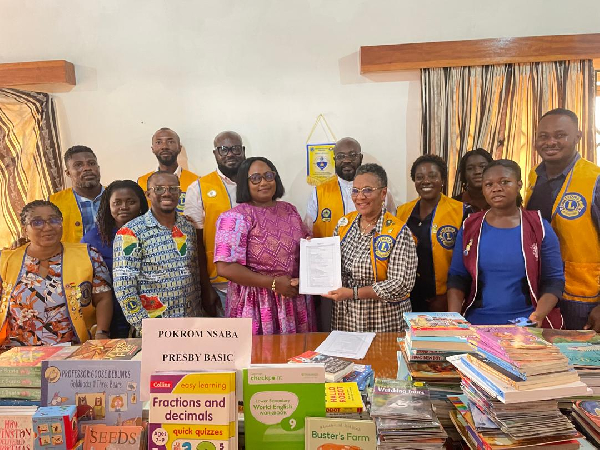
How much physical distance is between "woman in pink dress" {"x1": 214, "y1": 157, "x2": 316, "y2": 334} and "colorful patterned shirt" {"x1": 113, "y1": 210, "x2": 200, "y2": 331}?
0.23 m

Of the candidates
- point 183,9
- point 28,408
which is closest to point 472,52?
point 183,9

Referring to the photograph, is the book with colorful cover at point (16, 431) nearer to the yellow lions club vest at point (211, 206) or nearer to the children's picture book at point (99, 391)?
the children's picture book at point (99, 391)

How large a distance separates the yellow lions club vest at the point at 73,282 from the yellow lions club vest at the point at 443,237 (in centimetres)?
212

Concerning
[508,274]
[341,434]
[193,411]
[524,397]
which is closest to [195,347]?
[193,411]

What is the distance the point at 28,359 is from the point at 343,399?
0.97 meters

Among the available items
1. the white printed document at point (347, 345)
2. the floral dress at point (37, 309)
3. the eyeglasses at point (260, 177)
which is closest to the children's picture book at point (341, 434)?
the white printed document at point (347, 345)

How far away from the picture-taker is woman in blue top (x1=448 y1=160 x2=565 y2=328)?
7.52 feet

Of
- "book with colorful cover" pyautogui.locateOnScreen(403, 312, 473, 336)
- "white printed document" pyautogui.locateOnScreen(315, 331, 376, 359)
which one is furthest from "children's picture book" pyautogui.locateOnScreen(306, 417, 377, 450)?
"white printed document" pyautogui.locateOnScreen(315, 331, 376, 359)

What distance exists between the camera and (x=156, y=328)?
1.14 m

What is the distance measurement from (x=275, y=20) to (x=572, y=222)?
2.95 meters

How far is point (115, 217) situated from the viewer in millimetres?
2756

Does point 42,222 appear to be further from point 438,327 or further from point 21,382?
point 438,327

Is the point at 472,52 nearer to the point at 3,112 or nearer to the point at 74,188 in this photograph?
the point at 74,188

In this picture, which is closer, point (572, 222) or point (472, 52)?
point (572, 222)
